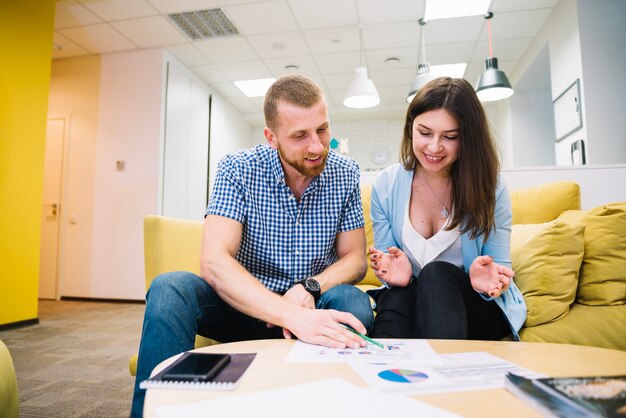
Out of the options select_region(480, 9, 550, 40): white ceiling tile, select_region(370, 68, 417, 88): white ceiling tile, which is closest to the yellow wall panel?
select_region(370, 68, 417, 88): white ceiling tile

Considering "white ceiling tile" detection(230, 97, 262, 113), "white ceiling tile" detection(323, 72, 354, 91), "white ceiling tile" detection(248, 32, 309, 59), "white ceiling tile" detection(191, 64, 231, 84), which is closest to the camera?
"white ceiling tile" detection(248, 32, 309, 59)

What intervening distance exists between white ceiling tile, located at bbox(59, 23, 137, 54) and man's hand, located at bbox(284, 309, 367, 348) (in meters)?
4.52

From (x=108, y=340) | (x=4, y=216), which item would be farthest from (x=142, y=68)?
(x=108, y=340)

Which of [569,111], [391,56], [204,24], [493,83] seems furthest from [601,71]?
[204,24]

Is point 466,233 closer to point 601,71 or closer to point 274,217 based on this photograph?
point 274,217

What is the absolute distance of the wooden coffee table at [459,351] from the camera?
0.54 metres

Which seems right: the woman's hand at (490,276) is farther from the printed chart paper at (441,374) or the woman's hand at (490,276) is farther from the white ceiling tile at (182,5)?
the white ceiling tile at (182,5)

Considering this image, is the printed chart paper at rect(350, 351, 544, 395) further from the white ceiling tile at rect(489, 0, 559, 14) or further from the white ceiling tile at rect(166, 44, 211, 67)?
the white ceiling tile at rect(166, 44, 211, 67)

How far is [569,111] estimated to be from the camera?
3934mm

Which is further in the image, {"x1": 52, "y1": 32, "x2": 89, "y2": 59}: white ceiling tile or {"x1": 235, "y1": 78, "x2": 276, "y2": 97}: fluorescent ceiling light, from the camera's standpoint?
{"x1": 235, "y1": 78, "x2": 276, "y2": 97}: fluorescent ceiling light

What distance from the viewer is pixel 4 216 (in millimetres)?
3227

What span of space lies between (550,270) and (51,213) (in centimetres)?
533

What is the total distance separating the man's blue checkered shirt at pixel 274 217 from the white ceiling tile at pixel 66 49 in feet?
14.4

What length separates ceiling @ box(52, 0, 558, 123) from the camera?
3941mm
